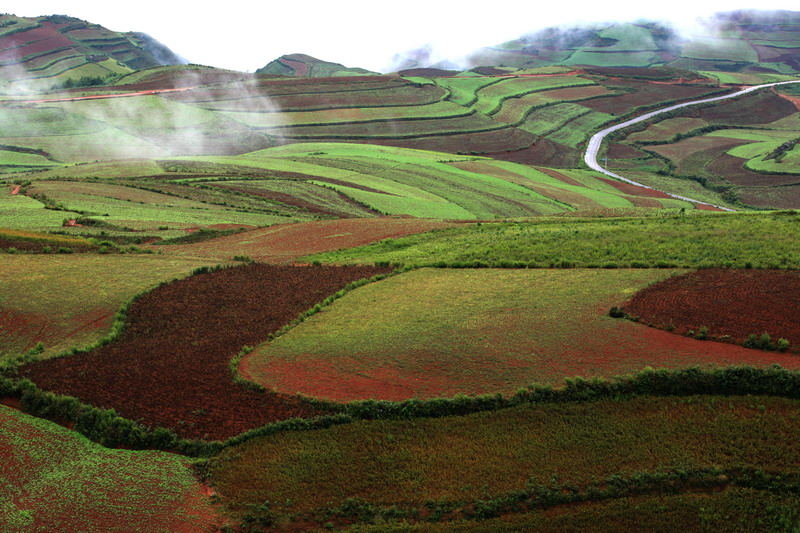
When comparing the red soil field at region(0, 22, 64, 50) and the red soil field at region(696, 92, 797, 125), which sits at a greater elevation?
the red soil field at region(0, 22, 64, 50)

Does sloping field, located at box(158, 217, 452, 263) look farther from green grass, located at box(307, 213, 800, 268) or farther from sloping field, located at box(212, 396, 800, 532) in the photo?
sloping field, located at box(212, 396, 800, 532)

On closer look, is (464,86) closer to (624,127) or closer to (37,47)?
(624,127)

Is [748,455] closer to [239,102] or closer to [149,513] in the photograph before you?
[149,513]

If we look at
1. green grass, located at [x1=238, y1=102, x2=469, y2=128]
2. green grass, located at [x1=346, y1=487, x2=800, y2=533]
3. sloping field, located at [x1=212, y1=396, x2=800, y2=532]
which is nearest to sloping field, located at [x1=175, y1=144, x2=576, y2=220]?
green grass, located at [x1=238, y1=102, x2=469, y2=128]

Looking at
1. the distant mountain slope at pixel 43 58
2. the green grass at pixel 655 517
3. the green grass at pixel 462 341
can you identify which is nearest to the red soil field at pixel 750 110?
the green grass at pixel 462 341

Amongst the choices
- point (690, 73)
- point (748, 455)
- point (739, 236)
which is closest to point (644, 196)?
point (739, 236)

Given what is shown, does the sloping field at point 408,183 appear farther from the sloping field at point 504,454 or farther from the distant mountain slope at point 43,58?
the distant mountain slope at point 43,58
